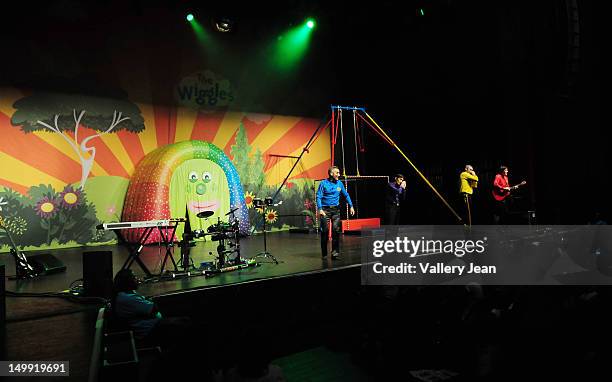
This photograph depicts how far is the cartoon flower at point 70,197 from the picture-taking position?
10352 mm

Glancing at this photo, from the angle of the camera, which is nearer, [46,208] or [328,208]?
[328,208]

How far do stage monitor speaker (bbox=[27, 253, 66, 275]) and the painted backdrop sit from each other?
124 inches

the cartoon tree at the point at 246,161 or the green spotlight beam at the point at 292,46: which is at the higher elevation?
the green spotlight beam at the point at 292,46

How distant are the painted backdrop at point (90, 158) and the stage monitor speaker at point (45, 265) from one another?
10.3 feet

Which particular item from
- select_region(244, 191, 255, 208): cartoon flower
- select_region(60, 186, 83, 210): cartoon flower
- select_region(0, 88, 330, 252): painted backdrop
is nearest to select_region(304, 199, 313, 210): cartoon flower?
select_region(0, 88, 330, 252): painted backdrop

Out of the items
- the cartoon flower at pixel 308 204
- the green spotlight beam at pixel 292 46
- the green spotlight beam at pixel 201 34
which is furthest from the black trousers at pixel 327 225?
the green spotlight beam at pixel 292 46

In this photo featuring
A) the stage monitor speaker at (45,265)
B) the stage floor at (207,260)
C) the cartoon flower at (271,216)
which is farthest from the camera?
the cartoon flower at (271,216)

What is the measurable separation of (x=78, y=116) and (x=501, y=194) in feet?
34.2

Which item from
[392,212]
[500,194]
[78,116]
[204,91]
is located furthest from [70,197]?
[500,194]

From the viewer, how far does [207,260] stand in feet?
25.3

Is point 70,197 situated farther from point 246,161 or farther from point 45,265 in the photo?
point 246,161

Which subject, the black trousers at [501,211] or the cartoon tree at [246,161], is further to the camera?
the cartoon tree at [246,161]

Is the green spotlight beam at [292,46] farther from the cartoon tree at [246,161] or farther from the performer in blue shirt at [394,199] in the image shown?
the performer in blue shirt at [394,199]

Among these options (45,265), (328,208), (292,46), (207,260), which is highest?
(292,46)
